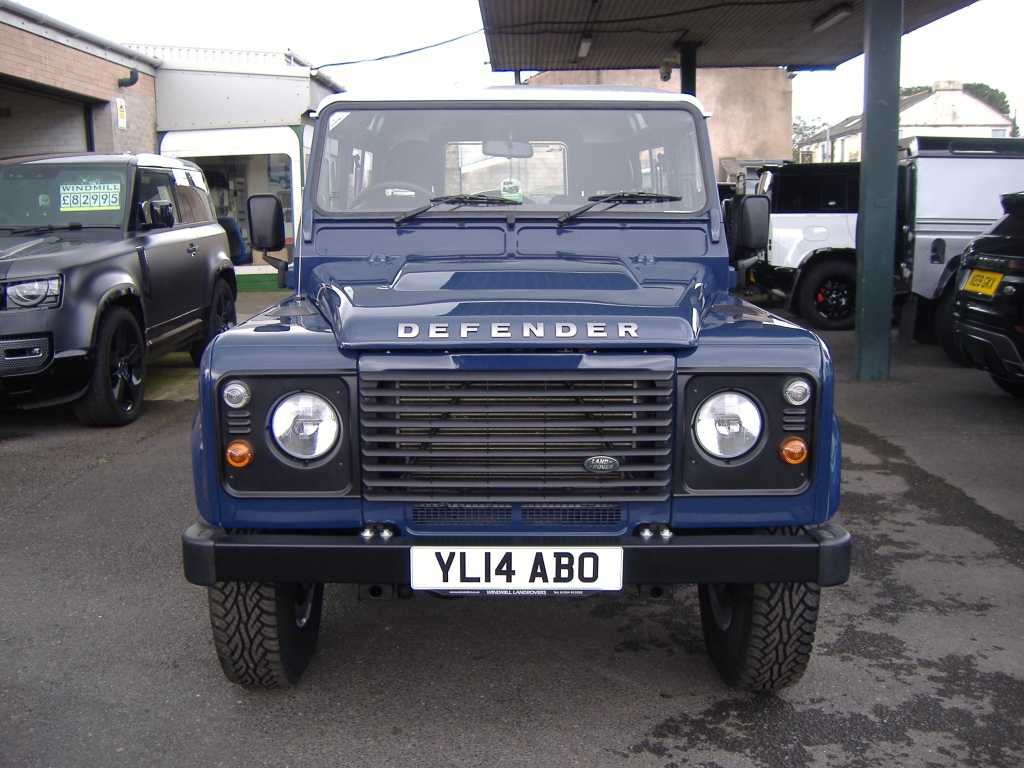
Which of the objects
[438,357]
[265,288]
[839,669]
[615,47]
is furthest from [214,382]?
[265,288]

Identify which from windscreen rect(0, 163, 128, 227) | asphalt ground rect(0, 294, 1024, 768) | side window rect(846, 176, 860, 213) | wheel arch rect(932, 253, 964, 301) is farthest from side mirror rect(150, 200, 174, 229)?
side window rect(846, 176, 860, 213)

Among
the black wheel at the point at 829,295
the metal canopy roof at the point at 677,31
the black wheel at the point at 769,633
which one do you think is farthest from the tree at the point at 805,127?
the black wheel at the point at 769,633

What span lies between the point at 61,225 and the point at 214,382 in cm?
533

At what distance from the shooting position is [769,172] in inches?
476

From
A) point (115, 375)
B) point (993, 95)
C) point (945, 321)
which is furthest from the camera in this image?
point (993, 95)

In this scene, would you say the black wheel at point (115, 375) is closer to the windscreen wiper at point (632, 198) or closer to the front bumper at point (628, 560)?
the windscreen wiper at point (632, 198)

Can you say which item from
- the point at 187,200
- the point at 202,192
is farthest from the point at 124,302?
the point at 202,192

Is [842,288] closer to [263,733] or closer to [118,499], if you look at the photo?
[118,499]

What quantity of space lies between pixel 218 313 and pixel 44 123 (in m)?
6.50

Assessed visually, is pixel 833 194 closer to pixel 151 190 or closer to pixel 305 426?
pixel 151 190

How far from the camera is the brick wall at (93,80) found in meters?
11.2

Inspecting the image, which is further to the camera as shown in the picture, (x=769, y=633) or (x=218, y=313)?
(x=218, y=313)

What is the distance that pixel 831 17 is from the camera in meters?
11.0

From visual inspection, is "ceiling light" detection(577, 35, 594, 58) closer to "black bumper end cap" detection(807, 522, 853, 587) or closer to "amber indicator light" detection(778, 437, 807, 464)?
"amber indicator light" detection(778, 437, 807, 464)
